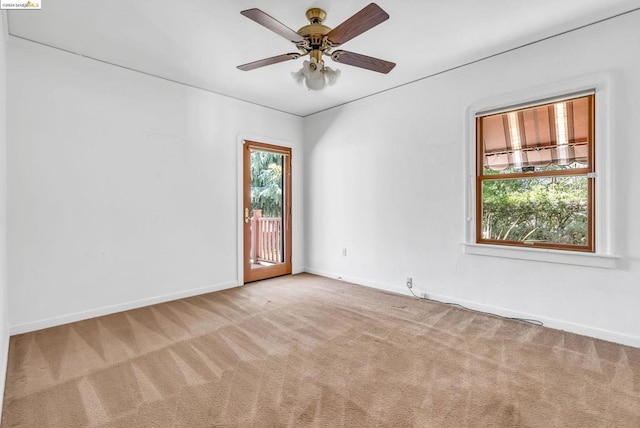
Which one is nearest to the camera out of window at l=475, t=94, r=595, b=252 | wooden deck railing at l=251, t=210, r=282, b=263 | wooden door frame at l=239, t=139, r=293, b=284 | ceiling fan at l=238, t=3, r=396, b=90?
ceiling fan at l=238, t=3, r=396, b=90

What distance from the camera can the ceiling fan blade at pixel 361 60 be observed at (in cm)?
253

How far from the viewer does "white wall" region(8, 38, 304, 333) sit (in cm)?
291

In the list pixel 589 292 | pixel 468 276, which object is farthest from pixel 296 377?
pixel 589 292

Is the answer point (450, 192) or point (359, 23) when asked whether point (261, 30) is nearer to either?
point (359, 23)

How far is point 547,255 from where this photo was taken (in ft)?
9.82

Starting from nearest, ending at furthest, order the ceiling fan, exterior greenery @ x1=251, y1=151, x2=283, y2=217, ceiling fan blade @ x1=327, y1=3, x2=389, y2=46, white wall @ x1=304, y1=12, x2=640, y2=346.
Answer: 1. ceiling fan blade @ x1=327, y1=3, x2=389, y2=46
2. the ceiling fan
3. white wall @ x1=304, y1=12, x2=640, y2=346
4. exterior greenery @ x1=251, y1=151, x2=283, y2=217

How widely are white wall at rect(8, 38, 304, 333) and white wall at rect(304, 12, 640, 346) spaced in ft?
4.96

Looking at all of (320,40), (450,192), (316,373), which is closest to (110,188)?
(320,40)

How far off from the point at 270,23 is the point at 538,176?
280 centimetres

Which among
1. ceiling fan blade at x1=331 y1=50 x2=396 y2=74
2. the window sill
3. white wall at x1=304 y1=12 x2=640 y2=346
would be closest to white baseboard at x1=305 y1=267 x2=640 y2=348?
white wall at x1=304 y1=12 x2=640 y2=346

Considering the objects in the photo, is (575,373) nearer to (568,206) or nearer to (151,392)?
(568,206)

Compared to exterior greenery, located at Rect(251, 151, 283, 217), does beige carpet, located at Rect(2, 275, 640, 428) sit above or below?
below

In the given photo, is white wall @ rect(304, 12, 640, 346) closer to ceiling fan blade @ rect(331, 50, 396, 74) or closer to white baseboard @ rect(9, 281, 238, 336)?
ceiling fan blade @ rect(331, 50, 396, 74)

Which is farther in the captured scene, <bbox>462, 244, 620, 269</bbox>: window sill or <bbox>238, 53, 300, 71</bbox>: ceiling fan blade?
<bbox>462, 244, 620, 269</bbox>: window sill
